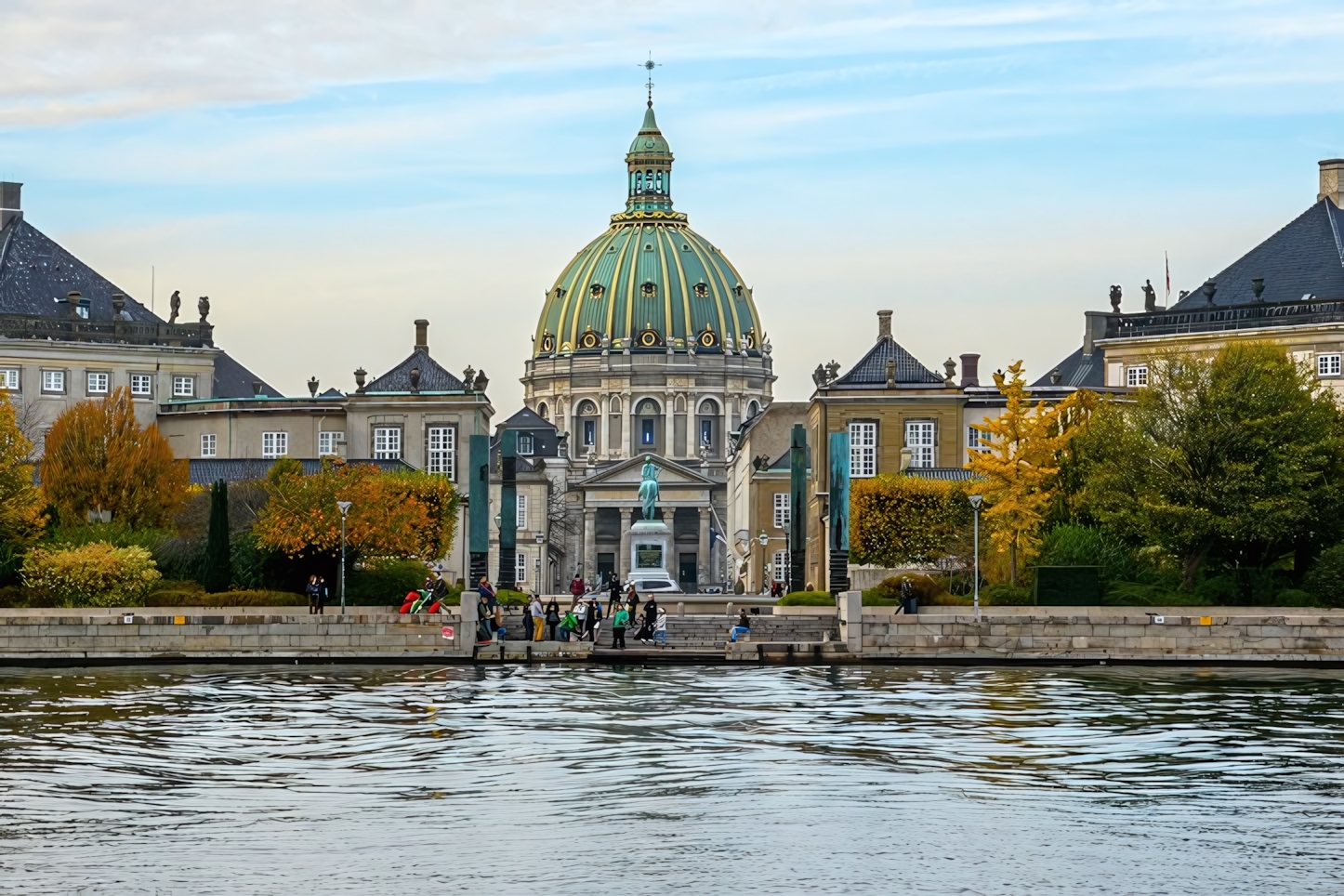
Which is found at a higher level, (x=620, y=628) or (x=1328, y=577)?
(x=1328, y=577)

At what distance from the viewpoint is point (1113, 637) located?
5644 centimetres

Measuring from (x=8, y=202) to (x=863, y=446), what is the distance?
39.3 m

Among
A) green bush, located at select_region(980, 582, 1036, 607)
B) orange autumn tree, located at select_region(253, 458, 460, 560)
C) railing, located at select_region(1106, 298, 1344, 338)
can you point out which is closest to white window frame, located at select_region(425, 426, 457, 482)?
orange autumn tree, located at select_region(253, 458, 460, 560)

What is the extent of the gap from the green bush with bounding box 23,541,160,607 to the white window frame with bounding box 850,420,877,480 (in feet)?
122

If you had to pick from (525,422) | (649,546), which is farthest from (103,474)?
(525,422)

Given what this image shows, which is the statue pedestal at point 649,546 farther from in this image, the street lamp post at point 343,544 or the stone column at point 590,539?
the stone column at point 590,539

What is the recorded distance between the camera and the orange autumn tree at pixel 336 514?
Result: 216ft

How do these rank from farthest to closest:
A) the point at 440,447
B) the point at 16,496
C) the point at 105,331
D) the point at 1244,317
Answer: the point at 105,331 < the point at 440,447 < the point at 1244,317 < the point at 16,496

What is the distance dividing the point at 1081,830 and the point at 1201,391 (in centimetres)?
3862

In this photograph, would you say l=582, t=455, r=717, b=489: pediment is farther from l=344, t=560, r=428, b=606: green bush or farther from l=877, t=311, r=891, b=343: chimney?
l=344, t=560, r=428, b=606: green bush

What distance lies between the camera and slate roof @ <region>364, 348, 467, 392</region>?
102m

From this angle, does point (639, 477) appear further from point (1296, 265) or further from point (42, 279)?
point (1296, 265)

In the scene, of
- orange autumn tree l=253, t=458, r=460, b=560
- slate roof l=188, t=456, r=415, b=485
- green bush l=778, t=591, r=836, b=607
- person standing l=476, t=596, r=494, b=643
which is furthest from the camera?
slate roof l=188, t=456, r=415, b=485

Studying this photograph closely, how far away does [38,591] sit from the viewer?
6147cm
